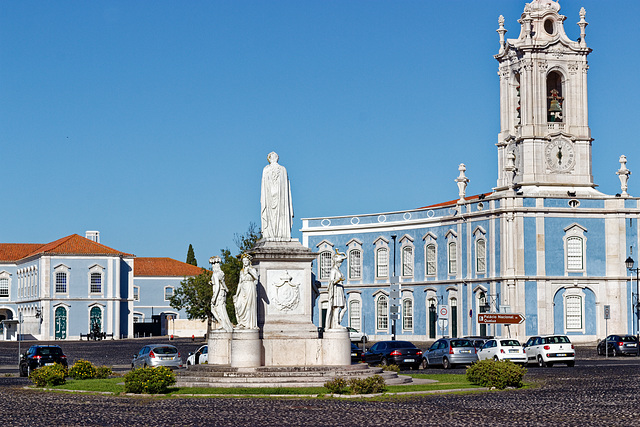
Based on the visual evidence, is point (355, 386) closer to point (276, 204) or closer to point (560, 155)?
point (276, 204)

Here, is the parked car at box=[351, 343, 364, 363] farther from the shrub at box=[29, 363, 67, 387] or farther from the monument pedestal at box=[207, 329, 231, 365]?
the shrub at box=[29, 363, 67, 387]

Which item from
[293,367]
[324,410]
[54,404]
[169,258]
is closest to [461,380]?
[293,367]

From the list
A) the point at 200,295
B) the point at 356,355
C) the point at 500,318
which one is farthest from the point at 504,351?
the point at 200,295

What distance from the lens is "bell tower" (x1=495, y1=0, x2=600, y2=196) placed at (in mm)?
66500

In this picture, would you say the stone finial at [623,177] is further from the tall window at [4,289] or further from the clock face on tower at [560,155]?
the tall window at [4,289]

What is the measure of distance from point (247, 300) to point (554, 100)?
4433 centimetres

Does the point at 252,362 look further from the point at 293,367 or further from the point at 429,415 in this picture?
the point at 429,415

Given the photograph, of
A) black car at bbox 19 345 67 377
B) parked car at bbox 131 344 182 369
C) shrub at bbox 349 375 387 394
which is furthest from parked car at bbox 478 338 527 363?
shrub at bbox 349 375 387 394

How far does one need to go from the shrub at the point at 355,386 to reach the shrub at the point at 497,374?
125 inches

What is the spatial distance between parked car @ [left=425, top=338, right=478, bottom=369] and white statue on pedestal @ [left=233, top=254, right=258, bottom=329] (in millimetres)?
15886

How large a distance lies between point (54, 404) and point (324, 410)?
19.2ft

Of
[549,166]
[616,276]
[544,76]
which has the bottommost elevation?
[616,276]

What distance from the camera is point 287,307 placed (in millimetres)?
27172

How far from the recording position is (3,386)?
3088 centimetres
